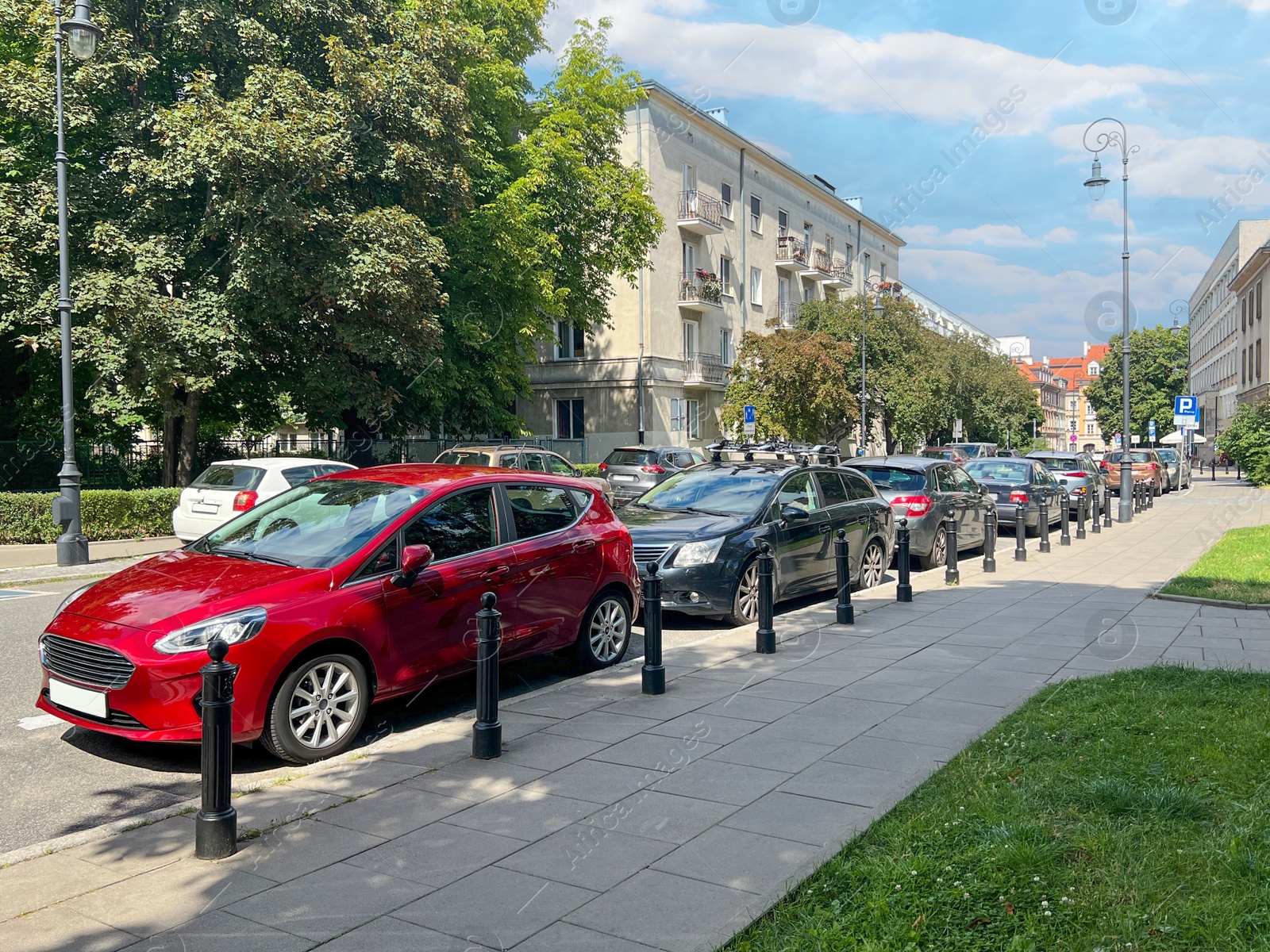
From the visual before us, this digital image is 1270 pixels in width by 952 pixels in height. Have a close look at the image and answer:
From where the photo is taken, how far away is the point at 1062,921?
334 cm

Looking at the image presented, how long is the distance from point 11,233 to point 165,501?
5.77 meters

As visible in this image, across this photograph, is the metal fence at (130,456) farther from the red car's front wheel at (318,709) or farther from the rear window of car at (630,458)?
the red car's front wheel at (318,709)

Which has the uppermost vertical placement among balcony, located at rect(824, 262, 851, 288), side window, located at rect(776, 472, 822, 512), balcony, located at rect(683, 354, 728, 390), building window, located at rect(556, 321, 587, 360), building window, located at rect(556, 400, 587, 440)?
balcony, located at rect(824, 262, 851, 288)

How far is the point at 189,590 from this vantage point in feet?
17.9

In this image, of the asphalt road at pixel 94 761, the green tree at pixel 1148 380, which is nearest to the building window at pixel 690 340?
the asphalt road at pixel 94 761

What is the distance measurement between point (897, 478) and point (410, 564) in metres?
10.4

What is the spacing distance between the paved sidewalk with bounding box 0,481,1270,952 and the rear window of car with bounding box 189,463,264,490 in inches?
367

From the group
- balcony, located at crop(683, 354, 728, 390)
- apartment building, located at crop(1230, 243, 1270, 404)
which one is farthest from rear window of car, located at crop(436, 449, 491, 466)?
apartment building, located at crop(1230, 243, 1270, 404)

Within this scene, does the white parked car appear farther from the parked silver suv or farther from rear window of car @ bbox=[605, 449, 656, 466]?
rear window of car @ bbox=[605, 449, 656, 466]

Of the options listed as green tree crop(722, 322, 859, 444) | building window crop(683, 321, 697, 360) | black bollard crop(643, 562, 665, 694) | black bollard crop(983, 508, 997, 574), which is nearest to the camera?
black bollard crop(643, 562, 665, 694)

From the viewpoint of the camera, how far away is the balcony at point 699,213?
128ft

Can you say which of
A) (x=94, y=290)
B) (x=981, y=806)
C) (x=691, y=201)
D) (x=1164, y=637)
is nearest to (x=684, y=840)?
(x=981, y=806)

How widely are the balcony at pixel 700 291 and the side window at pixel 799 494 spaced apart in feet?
96.3

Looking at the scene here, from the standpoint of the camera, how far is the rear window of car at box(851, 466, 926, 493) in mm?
14539
